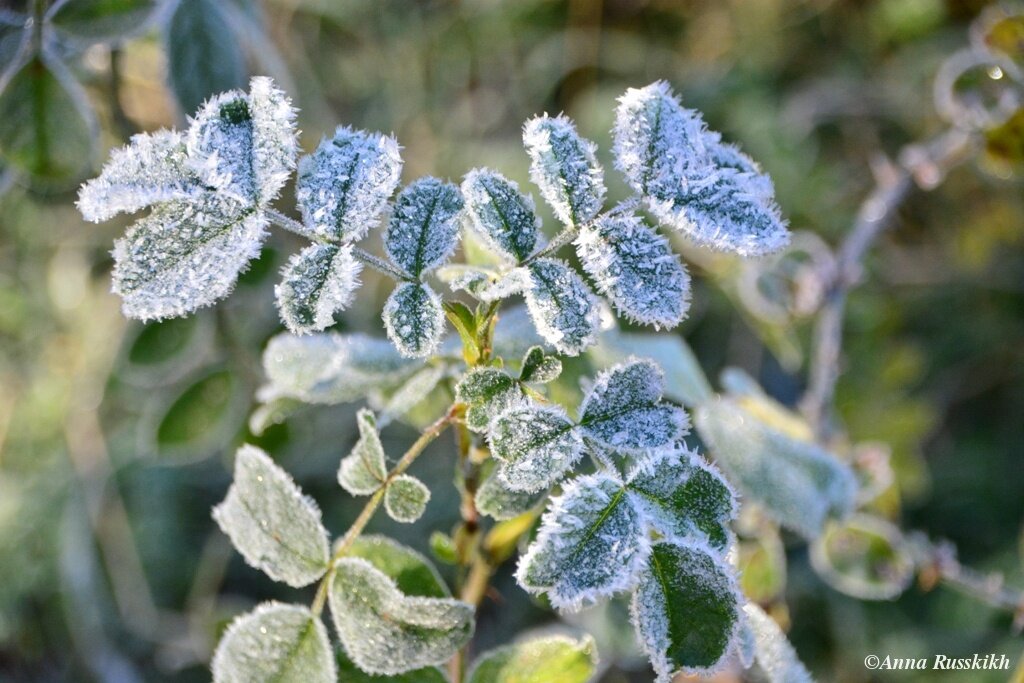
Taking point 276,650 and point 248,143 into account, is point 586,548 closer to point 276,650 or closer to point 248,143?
point 276,650

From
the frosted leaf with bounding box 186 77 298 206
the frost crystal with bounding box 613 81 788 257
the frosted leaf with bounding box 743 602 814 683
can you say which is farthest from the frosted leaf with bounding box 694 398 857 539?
the frosted leaf with bounding box 186 77 298 206

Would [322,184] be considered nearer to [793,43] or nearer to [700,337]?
[700,337]

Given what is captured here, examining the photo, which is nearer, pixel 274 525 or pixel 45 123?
pixel 274 525

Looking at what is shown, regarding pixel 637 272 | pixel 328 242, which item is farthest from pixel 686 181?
pixel 328 242

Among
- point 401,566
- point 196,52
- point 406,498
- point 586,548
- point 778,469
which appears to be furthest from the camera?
point 196,52

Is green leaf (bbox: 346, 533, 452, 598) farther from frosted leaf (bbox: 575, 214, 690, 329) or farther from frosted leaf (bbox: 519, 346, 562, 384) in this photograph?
frosted leaf (bbox: 575, 214, 690, 329)
